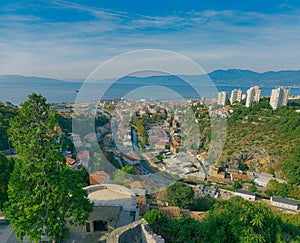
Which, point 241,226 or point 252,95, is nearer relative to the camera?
A: point 241,226

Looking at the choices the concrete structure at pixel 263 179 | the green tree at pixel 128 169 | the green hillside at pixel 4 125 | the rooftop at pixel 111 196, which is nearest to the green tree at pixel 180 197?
the green tree at pixel 128 169

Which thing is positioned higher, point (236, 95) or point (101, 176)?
point (236, 95)

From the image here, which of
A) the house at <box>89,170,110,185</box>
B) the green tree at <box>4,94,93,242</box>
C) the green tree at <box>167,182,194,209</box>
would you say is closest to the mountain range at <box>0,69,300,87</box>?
the green tree at <box>4,94,93,242</box>

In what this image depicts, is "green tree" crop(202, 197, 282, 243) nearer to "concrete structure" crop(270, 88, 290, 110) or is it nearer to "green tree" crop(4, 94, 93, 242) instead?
"green tree" crop(4, 94, 93, 242)

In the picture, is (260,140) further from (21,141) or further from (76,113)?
(21,141)

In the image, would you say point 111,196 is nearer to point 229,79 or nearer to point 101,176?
point 101,176

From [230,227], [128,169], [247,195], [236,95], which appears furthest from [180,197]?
[236,95]

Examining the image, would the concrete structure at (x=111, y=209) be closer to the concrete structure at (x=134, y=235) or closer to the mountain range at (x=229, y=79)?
the concrete structure at (x=134, y=235)
